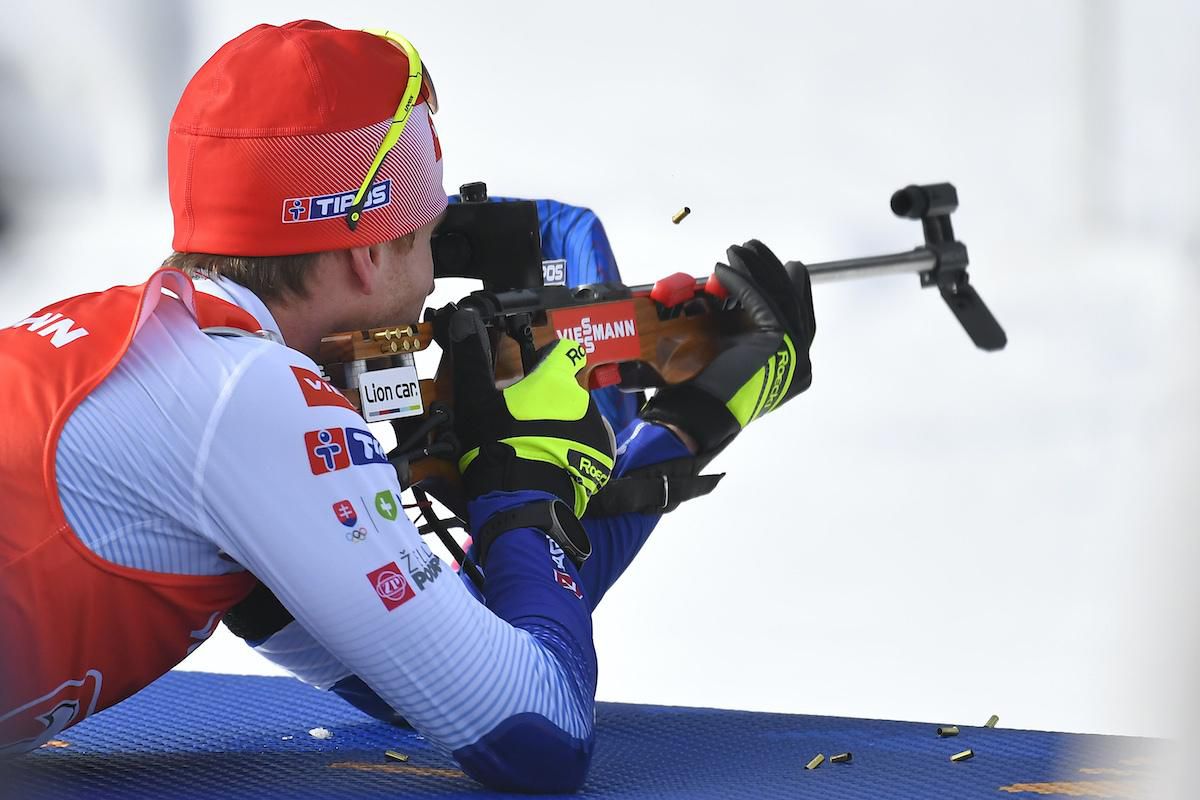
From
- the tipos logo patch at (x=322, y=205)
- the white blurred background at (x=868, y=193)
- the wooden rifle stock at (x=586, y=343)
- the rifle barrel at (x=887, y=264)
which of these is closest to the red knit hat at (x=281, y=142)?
the tipos logo patch at (x=322, y=205)

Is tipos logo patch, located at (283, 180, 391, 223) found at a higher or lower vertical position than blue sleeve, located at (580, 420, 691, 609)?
higher

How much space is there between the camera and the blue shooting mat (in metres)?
2.22

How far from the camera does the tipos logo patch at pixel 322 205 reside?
1237 mm

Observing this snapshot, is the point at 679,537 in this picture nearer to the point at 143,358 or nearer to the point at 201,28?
the point at 143,358

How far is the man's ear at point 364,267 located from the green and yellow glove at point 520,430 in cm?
9

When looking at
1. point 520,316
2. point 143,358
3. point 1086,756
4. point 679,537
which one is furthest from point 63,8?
point 679,537

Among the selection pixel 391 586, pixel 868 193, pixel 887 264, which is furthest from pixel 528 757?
pixel 868 193

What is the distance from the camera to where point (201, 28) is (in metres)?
4.23

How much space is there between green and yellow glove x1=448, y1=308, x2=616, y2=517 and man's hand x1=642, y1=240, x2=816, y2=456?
26 centimetres

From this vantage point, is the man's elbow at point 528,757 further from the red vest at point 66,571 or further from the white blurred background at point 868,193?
the white blurred background at point 868,193

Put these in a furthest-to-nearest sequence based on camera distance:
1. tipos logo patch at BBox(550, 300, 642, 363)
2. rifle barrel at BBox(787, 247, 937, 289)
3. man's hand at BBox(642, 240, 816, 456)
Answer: rifle barrel at BBox(787, 247, 937, 289) → man's hand at BBox(642, 240, 816, 456) → tipos logo patch at BBox(550, 300, 642, 363)

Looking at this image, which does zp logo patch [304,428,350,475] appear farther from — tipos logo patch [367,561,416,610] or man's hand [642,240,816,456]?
man's hand [642,240,816,456]

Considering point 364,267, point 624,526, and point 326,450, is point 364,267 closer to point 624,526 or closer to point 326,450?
point 326,450

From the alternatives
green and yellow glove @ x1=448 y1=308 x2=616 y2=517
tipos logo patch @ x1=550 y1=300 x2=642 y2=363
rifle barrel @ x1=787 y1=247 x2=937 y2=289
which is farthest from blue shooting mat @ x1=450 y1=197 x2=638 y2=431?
green and yellow glove @ x1=448 y1=308 x2=616 y2=517
